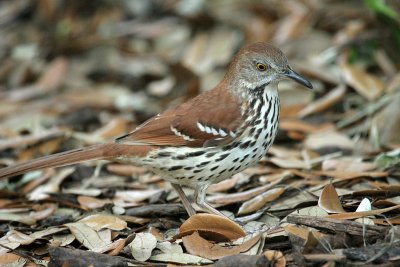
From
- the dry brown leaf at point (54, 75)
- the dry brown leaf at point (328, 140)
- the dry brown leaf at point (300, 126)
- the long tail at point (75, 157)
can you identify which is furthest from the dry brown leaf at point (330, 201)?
the dry brown leaf at point (54, 75)

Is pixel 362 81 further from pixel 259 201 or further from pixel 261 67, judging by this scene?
pixel 259 201

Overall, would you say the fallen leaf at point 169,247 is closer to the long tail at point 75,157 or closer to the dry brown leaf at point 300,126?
the long tail at point 75,157

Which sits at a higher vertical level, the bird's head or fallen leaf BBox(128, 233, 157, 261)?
the bird's head

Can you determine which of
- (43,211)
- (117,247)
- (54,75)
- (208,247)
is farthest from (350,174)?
(54,75)

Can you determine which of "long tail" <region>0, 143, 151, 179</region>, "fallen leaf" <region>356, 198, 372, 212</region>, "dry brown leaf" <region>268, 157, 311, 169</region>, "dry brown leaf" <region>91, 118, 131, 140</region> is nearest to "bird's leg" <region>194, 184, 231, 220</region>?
"long tail" <region>0, 143, 151, 179</region>

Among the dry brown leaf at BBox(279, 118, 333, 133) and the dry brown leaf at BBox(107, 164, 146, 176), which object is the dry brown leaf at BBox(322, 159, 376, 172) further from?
the dry brown leaf at BBox(107, 164, 146, 176)

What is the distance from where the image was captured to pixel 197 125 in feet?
15.1

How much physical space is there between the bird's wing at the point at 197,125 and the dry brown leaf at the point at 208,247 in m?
0.68

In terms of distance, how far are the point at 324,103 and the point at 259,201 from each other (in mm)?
2002

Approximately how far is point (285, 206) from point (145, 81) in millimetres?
3609

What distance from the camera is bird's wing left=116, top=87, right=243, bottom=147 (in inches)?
178

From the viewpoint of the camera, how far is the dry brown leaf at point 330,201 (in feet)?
13.7

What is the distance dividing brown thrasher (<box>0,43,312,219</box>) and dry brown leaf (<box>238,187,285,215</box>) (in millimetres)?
236

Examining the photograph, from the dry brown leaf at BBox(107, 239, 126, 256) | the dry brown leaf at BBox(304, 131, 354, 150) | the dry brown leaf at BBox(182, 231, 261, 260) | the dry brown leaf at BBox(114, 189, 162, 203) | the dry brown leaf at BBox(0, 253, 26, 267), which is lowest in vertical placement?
the dry brown leaf at BBox(114, 189, 162, 203)
